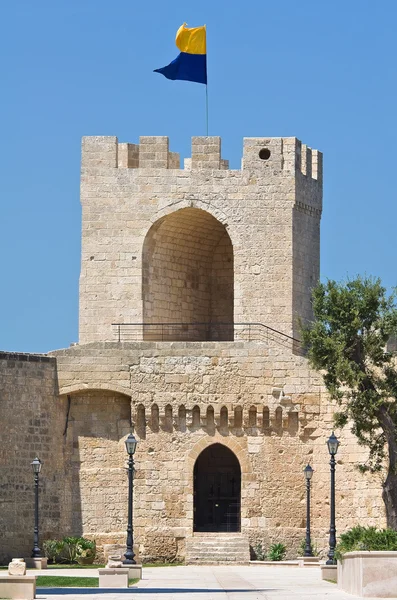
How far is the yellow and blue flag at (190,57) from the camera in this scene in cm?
4388

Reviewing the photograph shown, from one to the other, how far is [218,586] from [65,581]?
2956 millimetres

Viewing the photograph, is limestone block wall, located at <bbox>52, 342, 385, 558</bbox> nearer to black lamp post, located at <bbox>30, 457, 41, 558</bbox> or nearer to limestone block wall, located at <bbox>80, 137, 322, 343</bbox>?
black lamp post, located at <bbox>30, 457, 41, 558</bbox>

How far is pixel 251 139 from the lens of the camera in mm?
42969

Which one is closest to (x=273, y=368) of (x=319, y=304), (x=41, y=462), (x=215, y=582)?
(x=319, y=304)

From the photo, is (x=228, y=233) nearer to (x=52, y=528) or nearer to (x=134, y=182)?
(x=134, y=182)

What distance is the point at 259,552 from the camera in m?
39.2

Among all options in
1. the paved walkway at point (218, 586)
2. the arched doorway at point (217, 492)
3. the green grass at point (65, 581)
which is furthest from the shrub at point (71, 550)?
the green grass at point (65, 581)

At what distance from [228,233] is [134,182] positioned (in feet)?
8.81

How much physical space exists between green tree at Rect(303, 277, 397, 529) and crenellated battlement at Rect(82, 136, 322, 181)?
5972 mm

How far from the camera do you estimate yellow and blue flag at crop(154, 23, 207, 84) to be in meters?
43.9

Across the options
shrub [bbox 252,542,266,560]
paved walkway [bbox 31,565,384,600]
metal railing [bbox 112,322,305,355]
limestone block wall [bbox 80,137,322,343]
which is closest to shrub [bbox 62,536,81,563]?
paved walkway [bbox 31,565,384,600]

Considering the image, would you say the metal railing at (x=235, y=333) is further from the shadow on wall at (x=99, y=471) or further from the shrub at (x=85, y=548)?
the shrub at (x=85, y=548)

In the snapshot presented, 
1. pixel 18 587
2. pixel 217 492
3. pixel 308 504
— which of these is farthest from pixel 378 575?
pixel 217 492

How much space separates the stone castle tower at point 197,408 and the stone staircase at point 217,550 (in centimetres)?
4
